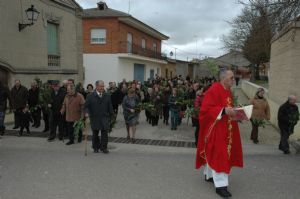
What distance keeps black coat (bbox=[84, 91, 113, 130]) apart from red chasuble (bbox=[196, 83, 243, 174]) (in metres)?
3.33

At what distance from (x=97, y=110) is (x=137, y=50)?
87.7 ft

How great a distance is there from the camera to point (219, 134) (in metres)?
6.18

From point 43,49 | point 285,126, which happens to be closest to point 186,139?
point 285,126

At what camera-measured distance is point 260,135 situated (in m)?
12.6

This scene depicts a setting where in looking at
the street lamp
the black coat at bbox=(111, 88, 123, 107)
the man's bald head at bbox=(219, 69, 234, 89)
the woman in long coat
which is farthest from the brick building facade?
the man's bald head at bbox=(219, 69, 234, 89)

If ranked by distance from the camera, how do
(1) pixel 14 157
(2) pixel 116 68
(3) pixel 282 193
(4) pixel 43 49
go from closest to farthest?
1. (3) pixel 282 193
2. (1) pixel 14 157
3. (4) pixel 43 49
4. (2) pixel 116 68

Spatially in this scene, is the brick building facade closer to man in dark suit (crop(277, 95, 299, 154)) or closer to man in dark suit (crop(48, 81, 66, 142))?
man in dark suit (crop(48, 81, 66, 142))

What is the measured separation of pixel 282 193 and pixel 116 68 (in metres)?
25.8

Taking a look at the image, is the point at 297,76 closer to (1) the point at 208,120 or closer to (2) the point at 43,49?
(1) the point at 208,120

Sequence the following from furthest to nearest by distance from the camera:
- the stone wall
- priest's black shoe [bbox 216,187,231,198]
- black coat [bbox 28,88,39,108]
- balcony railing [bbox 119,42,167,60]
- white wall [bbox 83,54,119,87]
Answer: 1. balcony railing [bbox 119,42,167,60]
2. white wall [bbox 83,54,119,87]
3. black coat [bbox 28,88,39,108]
4. the stone wall
5. priest's black shoe [bbox 216,187,231,198]

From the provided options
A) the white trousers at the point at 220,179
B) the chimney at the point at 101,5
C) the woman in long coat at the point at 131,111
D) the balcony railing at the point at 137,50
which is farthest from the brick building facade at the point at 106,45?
the white trousers at the point at 220,179

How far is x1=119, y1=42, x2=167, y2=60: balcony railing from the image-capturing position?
104 feet

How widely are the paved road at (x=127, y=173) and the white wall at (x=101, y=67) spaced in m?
21.0

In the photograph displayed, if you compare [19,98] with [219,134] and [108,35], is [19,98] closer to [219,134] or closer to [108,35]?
[219,134]
